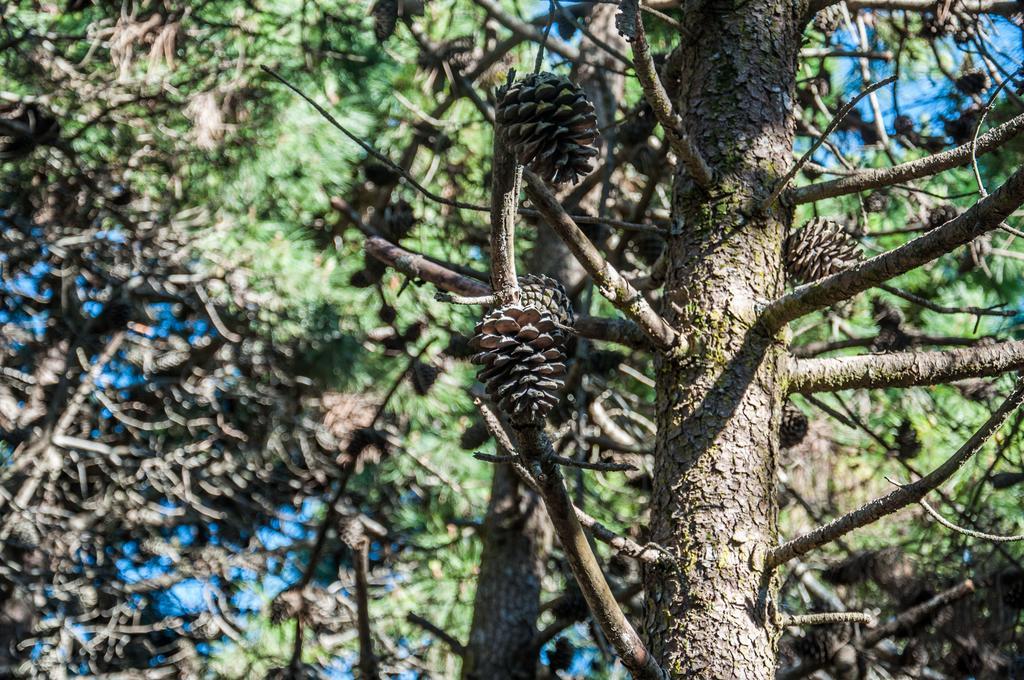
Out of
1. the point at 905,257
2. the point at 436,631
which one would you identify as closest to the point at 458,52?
the point at 436,631

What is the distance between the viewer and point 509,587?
3277 millimetres

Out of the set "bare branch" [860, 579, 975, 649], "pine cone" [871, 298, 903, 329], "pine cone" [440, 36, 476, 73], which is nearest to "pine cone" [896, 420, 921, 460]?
"pine cone" [871, 298, 903, 329]

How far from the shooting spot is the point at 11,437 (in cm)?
491

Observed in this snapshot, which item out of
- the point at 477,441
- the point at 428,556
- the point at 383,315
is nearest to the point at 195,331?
the point at 428,556

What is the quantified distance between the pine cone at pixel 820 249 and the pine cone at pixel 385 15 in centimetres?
156

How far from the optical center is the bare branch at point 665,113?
4.76 feet

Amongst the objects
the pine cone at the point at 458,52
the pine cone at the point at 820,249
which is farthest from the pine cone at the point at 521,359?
the pine cone at the point at 458,52

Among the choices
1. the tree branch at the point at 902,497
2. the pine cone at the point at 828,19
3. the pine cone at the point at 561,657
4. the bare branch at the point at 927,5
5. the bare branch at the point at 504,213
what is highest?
the pine cone at the point at 828,19

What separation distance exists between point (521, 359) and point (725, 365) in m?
0.67

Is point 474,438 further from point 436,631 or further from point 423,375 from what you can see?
point 436,631

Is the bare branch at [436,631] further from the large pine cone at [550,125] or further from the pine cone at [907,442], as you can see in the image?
the large pine cone at [550,125]

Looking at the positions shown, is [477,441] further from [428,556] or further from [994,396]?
[428,556]

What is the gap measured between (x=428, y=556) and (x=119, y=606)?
5.28 feet

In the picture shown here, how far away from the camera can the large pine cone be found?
118cm
